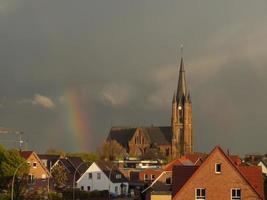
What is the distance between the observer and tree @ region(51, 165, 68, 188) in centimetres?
10450

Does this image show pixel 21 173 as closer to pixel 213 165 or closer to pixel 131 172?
pixel 213 165

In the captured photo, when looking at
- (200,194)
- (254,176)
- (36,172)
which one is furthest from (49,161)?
(254,176)

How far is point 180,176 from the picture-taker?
5244cm

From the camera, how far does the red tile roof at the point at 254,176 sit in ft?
Answer: 163

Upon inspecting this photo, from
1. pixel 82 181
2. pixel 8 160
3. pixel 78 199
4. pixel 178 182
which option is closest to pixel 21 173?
pixel 8 160

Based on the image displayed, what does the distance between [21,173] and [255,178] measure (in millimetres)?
43315

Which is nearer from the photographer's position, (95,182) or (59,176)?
(59,176)

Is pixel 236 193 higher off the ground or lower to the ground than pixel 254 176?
lower

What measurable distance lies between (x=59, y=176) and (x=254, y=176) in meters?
59.9

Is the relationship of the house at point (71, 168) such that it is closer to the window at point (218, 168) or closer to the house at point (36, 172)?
the house at point (36, 172)

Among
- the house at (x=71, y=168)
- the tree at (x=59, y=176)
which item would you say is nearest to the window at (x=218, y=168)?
the tree at (x=59, y=176)

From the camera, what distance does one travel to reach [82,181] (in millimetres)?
110688

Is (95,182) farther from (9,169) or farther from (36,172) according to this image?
(9,169)

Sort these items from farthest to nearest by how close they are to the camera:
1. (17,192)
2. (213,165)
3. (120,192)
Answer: (120,192), (17,192), (213,165)
